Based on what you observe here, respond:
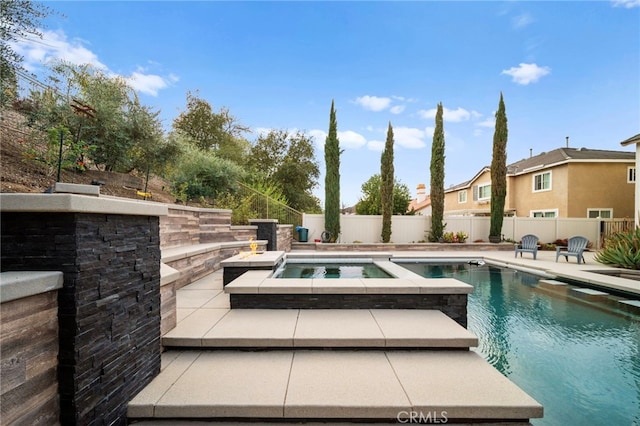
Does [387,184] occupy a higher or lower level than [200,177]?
higher

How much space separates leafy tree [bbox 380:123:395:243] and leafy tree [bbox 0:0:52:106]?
12364 mm

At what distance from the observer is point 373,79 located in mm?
14016

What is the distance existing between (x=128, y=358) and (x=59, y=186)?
1.31m

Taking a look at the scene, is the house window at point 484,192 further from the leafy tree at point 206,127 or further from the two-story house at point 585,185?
the leafy tree at point 206,127

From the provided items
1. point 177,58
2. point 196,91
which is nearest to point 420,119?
point 177,58

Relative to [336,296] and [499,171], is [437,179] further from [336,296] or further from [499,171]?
[336,296]

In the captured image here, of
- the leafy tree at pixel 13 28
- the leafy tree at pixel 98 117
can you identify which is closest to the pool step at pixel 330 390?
the leafy tree at pixel 98 117

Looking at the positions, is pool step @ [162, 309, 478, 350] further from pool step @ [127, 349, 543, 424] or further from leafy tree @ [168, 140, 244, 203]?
leafy tree @ [168, 140, 244, 203]

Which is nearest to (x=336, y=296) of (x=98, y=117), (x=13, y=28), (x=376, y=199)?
(x=98, y=117)

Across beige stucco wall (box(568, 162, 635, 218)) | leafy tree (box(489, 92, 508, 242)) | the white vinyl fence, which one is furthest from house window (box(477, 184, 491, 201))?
leafy tree (box(489, 92, 508, 242))

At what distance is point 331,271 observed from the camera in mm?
6484

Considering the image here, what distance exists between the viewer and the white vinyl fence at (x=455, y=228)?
1448cm

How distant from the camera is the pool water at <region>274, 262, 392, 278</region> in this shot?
582 centimetres

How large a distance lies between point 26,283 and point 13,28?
23.2ft
